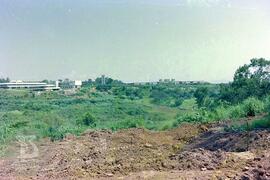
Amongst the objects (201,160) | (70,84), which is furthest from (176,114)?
(70,84)

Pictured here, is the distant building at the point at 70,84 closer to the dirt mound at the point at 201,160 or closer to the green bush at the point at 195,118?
the green bush at the point at 195,118

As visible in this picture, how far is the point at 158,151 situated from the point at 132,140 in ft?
10.2

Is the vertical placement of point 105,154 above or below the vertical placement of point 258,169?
below

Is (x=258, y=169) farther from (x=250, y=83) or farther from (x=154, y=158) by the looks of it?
(x=250, y=83)

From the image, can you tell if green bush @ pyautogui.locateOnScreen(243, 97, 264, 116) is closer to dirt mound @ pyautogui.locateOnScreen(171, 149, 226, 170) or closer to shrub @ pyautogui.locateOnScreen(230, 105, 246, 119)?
shrub @ pyautogui.locateOnScreen(230, 105, 246, 119)

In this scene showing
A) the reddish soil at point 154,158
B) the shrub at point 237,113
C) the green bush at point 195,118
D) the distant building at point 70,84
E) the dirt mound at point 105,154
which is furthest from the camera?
the distant building at point 70,84

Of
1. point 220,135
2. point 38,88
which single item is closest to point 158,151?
point 220,135

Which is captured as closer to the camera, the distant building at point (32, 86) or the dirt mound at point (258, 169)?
the dirt mound at point (258, 169)

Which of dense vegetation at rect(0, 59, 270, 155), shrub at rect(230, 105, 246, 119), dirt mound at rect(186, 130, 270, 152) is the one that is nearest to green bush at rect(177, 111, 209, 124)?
dense vegetation at rect(0, 59, 270, 155)

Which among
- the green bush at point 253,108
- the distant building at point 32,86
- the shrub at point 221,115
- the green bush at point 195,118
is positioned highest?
the green bush at point 253,108

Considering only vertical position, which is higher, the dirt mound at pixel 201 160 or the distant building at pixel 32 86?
the dirt mound at pixel 201 160

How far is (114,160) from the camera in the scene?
12.6 meters

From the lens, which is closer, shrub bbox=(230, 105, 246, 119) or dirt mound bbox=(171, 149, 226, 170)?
dirt mound bbox=(171, 149, 226, 170)

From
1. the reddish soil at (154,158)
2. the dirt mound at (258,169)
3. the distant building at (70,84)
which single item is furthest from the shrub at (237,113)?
the distant building at (70,84)
